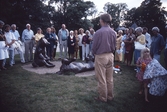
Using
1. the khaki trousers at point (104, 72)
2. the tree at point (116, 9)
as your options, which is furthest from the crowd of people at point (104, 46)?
the tree at point (116, 9)

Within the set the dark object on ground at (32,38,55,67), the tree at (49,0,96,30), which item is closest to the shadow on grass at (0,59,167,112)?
the dark object on ground at (32,38,55,67)

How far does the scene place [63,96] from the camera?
14.5 feet

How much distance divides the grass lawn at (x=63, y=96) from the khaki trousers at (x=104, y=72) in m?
0.37

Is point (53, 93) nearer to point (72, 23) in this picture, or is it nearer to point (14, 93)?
point (14, 93)

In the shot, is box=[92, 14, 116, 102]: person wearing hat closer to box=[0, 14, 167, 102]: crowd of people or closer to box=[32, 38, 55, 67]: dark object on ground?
box=[0, 14, 167, 102]: crowd of people

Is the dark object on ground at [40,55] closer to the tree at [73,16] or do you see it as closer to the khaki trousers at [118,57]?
the khaki trousers at [118,57]

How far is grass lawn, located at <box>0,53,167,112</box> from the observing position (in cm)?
380

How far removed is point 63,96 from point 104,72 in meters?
1.41

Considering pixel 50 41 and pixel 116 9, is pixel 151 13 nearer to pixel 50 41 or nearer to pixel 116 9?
pixel 116 9

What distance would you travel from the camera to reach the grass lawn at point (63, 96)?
380cm

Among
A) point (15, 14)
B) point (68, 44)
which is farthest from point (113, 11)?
point (68, 44)

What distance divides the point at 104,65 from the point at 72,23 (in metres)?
34.4

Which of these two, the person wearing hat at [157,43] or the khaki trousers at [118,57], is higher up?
the person wearing hat at [157,43]

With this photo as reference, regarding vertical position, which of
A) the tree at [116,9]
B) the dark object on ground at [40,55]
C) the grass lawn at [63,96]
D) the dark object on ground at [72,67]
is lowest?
the grass lawn at [63,96]
